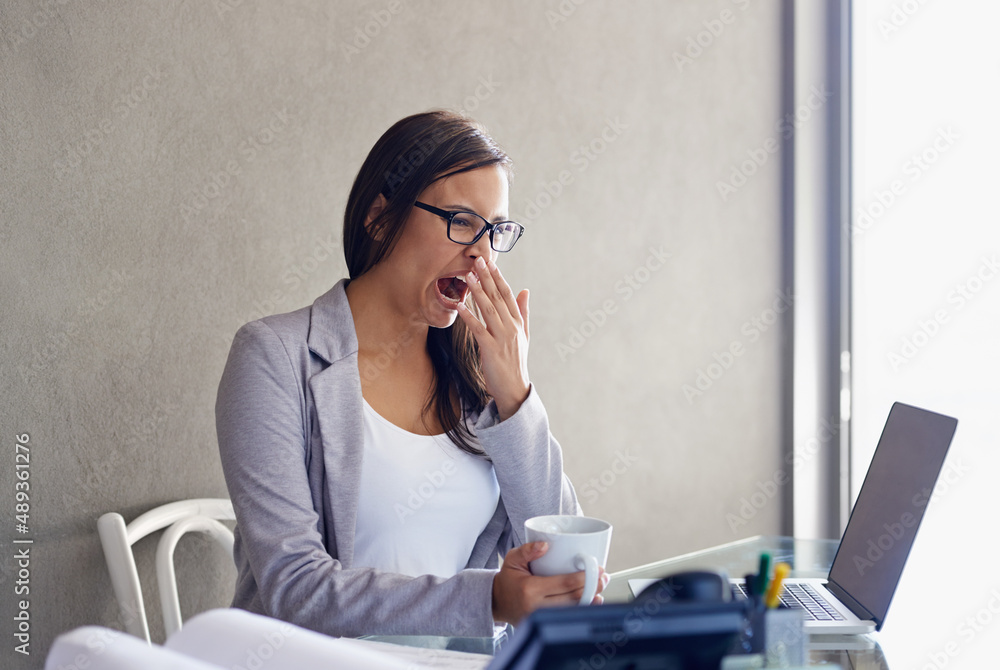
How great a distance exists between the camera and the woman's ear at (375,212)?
4.40 feet

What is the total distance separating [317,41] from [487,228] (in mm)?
835

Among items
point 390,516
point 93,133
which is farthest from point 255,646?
point 93,133

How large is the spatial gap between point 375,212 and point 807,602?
0.85 meters

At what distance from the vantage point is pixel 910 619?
116cm

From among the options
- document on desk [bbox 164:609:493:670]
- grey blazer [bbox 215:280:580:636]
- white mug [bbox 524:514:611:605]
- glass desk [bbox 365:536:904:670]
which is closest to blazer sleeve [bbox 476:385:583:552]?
grey blazer [bbox 215:280:580:636]

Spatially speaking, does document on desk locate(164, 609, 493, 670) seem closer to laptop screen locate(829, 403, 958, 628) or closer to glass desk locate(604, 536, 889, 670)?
glass desk locate(604, 536, 889, 670)

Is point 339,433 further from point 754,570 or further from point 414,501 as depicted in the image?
point 754,570

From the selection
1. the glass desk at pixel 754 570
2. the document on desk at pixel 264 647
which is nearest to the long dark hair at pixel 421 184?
the glass desk at pixel 754 570

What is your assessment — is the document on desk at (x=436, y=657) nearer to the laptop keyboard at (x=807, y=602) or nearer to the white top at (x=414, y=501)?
the white top at (x=414, y=501)

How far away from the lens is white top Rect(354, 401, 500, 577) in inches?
49.9

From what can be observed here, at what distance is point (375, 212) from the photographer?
1.36m

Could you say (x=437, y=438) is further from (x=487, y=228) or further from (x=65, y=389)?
(x=65, y=389)

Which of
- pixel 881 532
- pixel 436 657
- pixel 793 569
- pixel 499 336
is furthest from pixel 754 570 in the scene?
pixel 436 657

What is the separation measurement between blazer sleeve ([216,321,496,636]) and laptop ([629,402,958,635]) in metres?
0.33
